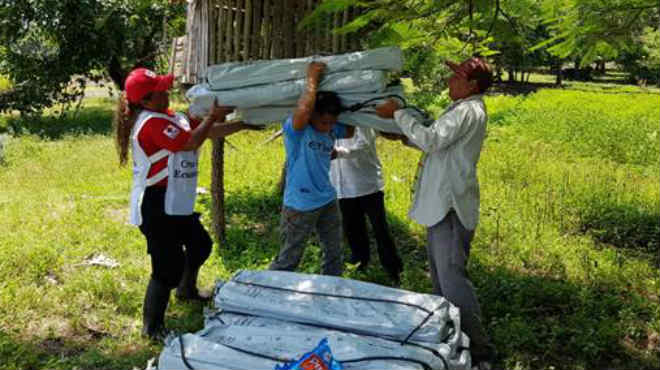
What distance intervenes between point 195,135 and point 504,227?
13.4 feet

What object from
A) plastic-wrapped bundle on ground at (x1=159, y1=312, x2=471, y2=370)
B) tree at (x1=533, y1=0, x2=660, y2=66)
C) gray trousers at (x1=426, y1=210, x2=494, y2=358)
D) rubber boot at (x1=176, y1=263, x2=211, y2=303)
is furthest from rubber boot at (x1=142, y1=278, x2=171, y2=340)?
tree at (x1=533, y1=0, x2=660, y2=66)

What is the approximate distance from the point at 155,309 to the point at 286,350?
5.71ft

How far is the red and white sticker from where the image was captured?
12.4 feet

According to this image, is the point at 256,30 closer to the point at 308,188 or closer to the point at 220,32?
the point at 220,32

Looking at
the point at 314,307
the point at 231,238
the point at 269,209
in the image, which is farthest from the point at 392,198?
the point at 314,307

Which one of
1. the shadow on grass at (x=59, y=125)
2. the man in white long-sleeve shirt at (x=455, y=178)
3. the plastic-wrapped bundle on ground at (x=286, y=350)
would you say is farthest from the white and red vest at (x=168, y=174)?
the shadow on grass at (x=59, y=125)

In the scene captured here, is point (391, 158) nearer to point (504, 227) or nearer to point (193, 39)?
point (504, 227)

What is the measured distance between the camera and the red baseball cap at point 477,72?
3.46 meters

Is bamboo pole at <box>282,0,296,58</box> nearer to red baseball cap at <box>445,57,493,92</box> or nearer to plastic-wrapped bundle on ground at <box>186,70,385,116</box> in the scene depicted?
plastic-wrapped bundle on ground at <box>186,70,385,116</box>

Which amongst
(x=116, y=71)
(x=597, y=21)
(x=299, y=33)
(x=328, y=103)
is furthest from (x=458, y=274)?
(x=116, y=71)

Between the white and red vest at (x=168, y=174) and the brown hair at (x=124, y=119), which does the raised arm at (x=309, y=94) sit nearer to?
the white and red vest at (x=168, y=174)

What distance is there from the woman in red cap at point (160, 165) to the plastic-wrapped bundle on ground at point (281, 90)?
3.7 inches

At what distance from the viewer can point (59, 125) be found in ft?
52.4

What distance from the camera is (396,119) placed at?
338 centimetres
